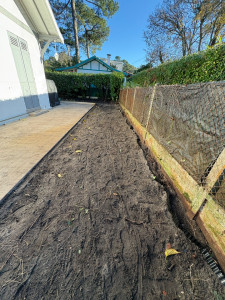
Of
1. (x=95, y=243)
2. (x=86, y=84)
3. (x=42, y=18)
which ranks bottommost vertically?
(x=95, y=243)

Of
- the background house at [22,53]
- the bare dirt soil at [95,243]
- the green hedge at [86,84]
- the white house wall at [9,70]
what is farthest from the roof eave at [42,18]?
the bare dirt soil at [95,243]

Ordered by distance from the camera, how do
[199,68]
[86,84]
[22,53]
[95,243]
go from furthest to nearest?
1. [86,84]
2. [22,53]
3. [199,68]
4. [95,243]

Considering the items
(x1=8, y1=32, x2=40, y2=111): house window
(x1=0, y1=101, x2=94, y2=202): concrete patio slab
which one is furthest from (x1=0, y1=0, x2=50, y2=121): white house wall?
(x1=0, y1=101, x2=94, y2=202): concrete patio slab

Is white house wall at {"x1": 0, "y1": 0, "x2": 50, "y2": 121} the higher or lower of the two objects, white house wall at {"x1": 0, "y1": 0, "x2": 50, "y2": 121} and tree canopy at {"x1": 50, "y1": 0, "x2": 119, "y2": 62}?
the lower

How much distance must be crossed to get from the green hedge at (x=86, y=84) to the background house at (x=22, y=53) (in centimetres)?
494

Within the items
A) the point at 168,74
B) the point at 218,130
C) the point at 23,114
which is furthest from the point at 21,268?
the point at 168,74

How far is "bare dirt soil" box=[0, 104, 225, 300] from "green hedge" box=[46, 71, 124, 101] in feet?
37.3

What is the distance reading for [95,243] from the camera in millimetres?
1265

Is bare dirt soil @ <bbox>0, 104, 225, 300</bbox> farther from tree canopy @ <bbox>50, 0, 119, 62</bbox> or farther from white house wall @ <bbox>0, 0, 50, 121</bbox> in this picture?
tree canopy @ <bbox>50, 0, 119, 62</bbox>

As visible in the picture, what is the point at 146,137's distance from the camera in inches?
140

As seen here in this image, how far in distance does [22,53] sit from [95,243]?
301 inches

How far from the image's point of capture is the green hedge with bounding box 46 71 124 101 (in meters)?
11.8

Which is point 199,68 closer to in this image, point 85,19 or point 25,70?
point 25,70

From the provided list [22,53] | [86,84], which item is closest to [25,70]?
[22,53]
